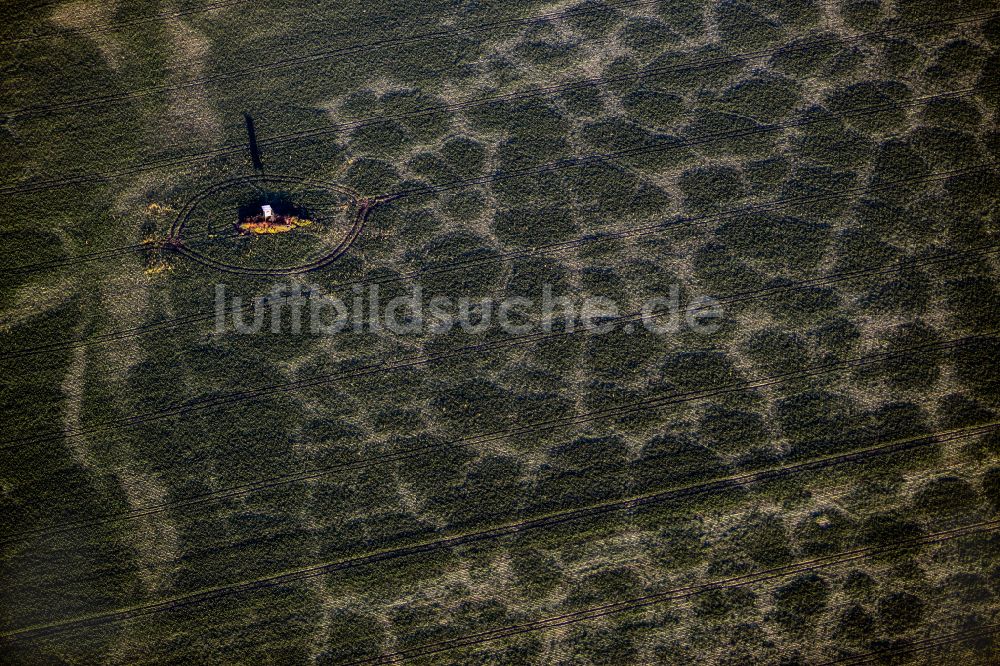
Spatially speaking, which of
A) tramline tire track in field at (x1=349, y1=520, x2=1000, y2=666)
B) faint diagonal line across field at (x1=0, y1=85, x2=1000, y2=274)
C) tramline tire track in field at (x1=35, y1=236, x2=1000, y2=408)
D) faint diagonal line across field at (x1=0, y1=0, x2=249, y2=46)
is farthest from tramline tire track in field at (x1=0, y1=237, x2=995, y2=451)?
faint diagonal line across field at (x1=0, y1=0, x2=249, y2=46)

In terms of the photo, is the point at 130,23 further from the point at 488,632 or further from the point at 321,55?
the point at 488,632

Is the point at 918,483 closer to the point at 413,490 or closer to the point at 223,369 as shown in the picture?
the point at 413,490

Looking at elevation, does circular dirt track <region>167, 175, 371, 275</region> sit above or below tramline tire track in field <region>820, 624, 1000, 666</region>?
above

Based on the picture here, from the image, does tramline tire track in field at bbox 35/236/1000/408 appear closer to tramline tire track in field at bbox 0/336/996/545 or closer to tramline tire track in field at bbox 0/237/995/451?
tramline tire track in field at bbox 0/237/995/451

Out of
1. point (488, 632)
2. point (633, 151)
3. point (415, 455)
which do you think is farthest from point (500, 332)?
point (488, 632)

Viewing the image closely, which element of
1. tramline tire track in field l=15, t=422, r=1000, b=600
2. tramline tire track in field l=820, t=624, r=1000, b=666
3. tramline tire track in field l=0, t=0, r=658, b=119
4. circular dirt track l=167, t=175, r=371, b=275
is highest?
tramline tire track in field l=0, t=0, r=658, b=119

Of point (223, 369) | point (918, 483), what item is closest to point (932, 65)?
point (918, 483)
